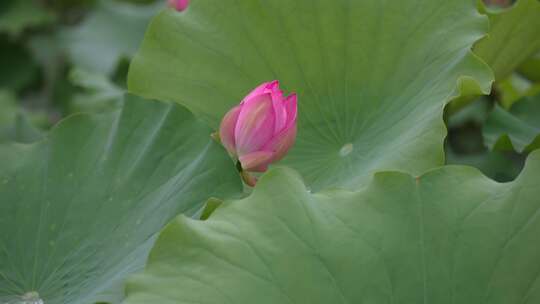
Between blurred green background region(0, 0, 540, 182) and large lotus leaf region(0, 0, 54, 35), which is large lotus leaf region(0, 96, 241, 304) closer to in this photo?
blurred green background region(0, 0, 540, 182)

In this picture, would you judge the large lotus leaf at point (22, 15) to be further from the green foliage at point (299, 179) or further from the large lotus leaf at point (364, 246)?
the large lotus leaf at point (364, 246)

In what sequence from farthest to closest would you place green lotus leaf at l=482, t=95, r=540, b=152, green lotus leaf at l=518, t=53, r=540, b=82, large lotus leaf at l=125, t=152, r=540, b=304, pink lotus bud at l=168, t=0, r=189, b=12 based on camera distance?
green lotus leaf at l=518, t=53, r=540, b=82 → pink lotus bud at l=168, t=0, r=189, b=12 → green lotus leaf at l=482, t=95, r=540, b=152 → large lotus leaf at l=125, t=152, r=540, b=304

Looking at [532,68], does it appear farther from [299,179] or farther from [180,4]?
[299,179]

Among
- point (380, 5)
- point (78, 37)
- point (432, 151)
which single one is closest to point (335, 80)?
point (380, 5)

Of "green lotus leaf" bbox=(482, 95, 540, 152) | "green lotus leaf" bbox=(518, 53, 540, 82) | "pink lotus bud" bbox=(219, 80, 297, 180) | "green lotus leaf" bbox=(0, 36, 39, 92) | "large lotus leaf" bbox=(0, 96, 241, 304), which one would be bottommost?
"green lotus leaf" bbox=(0, 36, 39, 92)

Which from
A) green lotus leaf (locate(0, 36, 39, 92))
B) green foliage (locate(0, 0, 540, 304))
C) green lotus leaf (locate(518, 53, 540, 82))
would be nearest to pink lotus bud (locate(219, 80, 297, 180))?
green foliage (locate(0, 0, 540, 304))

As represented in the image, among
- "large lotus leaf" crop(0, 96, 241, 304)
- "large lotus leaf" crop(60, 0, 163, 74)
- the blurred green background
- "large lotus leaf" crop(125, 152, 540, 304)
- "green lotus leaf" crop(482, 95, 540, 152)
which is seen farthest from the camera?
"large lotus leaf" crop(60, 0, 163, 74)

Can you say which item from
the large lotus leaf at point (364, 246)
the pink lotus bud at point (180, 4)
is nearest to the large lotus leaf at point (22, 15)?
the pink lotus bud at point (180, 4)
